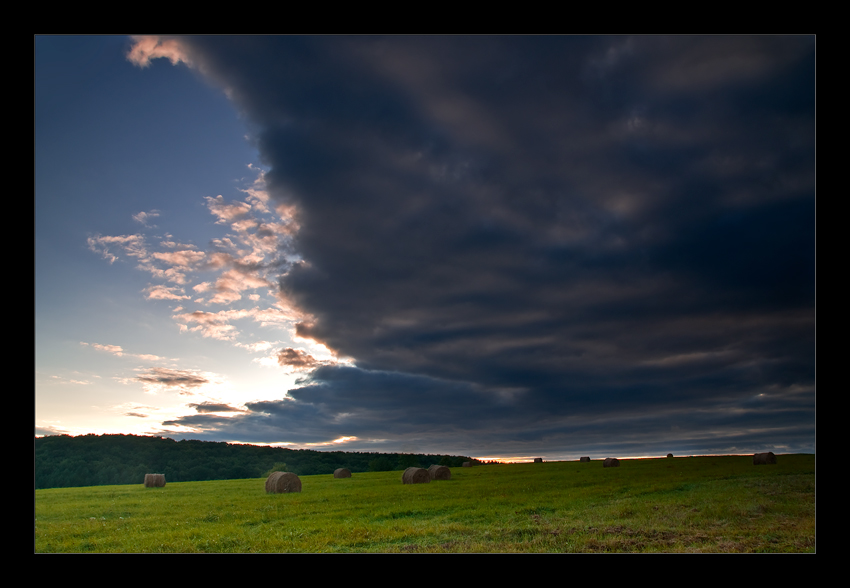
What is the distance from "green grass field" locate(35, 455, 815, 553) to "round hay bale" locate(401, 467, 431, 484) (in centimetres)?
784

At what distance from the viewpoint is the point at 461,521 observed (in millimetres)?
20000

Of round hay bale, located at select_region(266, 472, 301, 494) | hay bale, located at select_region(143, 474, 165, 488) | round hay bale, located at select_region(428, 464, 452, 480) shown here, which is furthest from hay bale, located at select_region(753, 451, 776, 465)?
hay bale, located at select_region(143, 474, 165, 488)

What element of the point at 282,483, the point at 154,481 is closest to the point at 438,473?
the point at 282,483

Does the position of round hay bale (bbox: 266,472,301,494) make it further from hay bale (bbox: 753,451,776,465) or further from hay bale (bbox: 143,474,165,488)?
hay bale (bbox: 753,451,776,465)

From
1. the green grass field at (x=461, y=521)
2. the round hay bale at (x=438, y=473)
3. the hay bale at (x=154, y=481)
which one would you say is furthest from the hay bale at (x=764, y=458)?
the hay bale at (x=154, y=481)

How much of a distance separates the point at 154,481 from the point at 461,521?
3534 centimetres

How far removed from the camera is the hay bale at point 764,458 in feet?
157

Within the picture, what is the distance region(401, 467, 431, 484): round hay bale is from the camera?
40438mm

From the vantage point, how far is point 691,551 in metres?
14.8

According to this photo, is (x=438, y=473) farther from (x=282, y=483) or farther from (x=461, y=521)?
(x=461, y=521)
